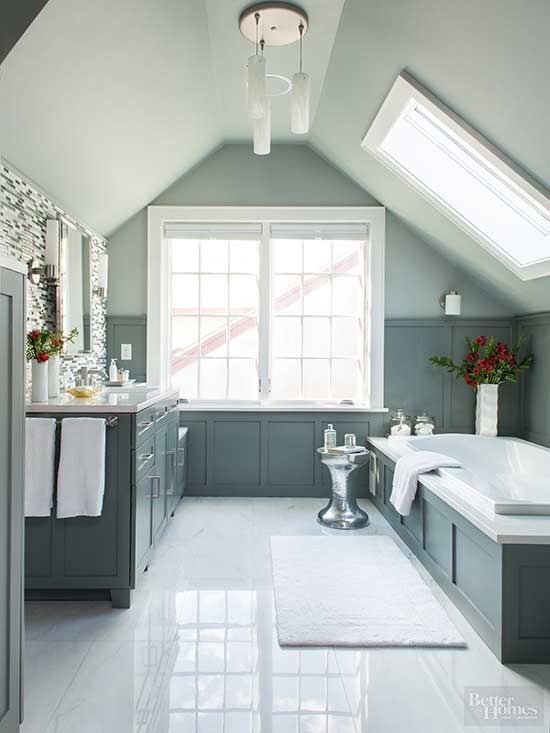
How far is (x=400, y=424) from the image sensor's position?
435cm

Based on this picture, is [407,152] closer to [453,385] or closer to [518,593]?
[453,385]

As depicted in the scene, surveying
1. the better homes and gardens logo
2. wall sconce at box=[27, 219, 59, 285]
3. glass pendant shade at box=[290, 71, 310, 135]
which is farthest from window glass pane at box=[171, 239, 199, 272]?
the better homes and gardens logo

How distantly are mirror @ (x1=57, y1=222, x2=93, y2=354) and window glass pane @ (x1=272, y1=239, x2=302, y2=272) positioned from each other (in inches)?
59.2

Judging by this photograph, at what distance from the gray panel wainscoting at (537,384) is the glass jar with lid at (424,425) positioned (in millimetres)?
726

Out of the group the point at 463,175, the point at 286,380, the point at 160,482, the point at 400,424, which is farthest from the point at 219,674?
the point at 463,175

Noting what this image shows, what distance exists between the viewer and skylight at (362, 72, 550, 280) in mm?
2736

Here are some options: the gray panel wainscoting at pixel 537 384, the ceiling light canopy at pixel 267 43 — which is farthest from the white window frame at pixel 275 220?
the ceiling light canopy at pixel 267 43

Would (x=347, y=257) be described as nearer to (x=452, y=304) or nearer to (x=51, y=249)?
(x=452, y=304)

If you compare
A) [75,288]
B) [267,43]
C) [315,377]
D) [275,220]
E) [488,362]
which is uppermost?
[267,43]

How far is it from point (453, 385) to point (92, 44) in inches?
137

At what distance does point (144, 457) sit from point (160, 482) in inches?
18.9

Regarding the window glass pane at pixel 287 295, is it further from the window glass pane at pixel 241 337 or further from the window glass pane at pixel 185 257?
the window glass pane at pixel 185 257

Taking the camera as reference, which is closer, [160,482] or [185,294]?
[160,482]

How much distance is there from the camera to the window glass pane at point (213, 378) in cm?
461
